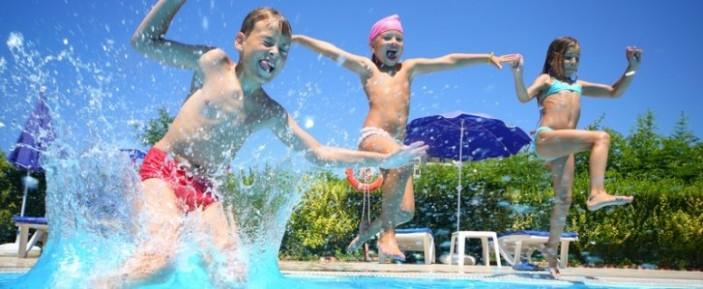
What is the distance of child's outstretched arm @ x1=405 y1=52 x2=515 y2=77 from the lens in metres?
5.71

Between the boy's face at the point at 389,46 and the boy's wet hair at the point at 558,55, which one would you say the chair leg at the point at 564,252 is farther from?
the boy's face at the point at 389,46

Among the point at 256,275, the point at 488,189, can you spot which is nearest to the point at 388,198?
the point at 256,275

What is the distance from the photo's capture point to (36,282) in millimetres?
3912

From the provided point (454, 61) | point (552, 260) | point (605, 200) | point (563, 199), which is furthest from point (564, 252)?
point (454, 61)

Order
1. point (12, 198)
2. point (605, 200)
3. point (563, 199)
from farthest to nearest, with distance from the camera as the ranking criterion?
point (12, 198) → point (563, 199) → point (605, 200)

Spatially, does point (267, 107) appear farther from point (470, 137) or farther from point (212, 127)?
point (470, 137)

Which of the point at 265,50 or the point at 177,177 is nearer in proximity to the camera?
the point at 177,177

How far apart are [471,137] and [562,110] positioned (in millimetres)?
4323

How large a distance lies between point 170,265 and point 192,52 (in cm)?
120

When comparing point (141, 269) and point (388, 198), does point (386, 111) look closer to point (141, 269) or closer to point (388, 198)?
point (388, 198)

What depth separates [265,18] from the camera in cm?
347

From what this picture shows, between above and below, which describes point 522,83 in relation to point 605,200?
above

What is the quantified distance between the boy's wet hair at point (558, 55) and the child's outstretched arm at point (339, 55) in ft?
6.93

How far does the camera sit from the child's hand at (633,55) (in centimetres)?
623
